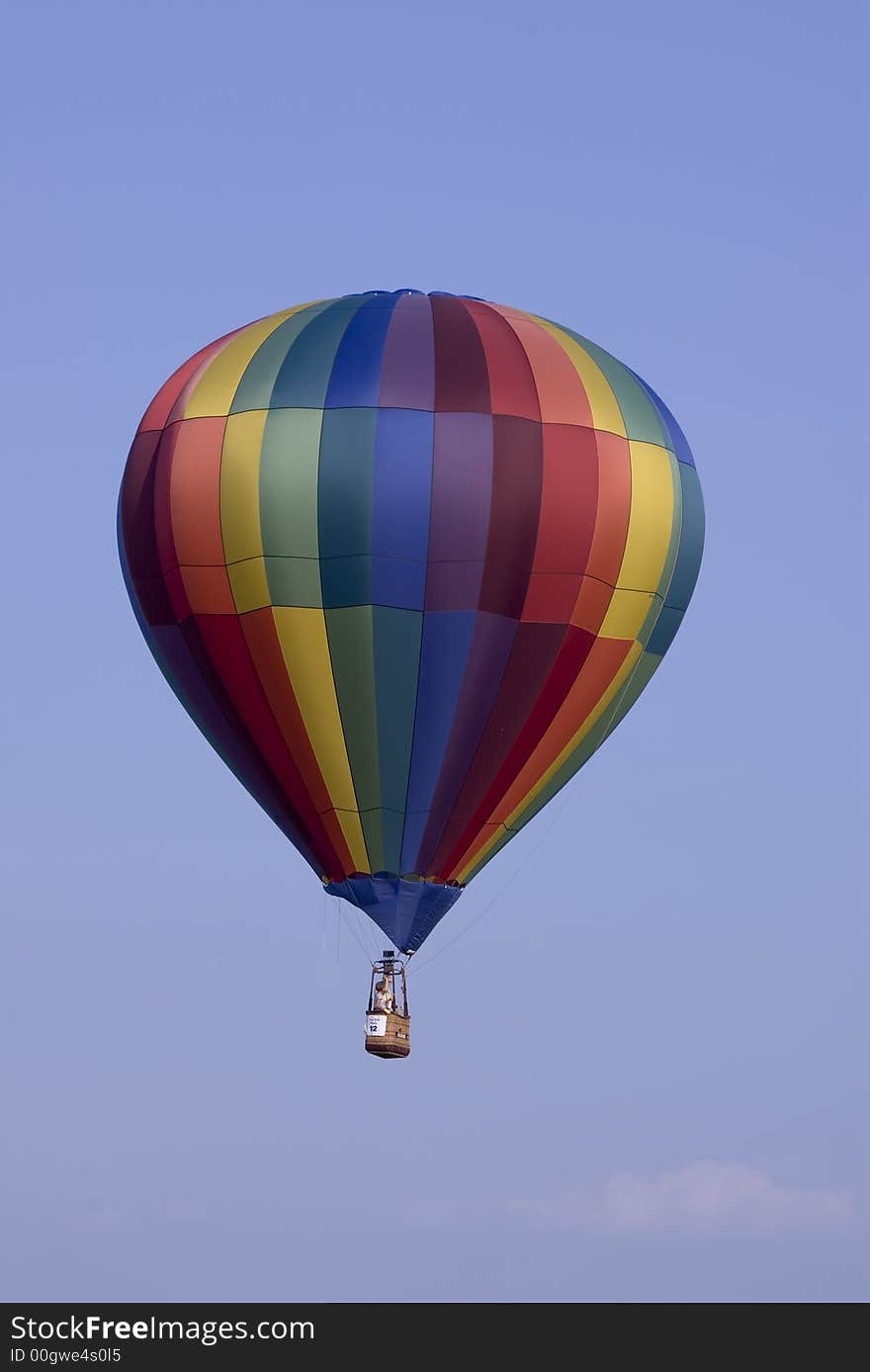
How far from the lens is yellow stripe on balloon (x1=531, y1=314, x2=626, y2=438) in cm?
4872

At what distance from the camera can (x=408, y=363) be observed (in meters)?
48.2

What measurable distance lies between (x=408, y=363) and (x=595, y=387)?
7.75 feet

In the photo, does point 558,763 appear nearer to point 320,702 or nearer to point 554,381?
point 320,702

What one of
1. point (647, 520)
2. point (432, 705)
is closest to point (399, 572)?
point (432, 705)

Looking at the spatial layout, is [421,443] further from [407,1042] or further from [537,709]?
[407,1042]

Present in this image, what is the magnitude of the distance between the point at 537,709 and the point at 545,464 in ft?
9.41

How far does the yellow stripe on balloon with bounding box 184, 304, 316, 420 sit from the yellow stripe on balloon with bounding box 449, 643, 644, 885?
5604 millimetres

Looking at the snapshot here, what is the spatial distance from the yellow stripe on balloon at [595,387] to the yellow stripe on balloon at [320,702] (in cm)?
412

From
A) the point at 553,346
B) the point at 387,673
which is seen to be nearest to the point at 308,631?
the point at 387,673

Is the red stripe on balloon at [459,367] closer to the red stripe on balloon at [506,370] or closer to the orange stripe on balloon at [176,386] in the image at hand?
the red stripe on balloon at [506,370]

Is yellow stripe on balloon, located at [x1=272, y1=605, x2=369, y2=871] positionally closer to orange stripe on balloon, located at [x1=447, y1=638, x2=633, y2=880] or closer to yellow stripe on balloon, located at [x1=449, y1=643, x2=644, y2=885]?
yellow stripe on balloon, located at [x1=449, y1=643, x2=644, y2=885]

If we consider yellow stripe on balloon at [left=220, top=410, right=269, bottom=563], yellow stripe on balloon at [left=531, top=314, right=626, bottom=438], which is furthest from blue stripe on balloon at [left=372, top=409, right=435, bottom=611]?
yellow stripe on balloon at [left=531, top=314, right=626, bottom=438]

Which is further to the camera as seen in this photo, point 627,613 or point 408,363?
point 627,613

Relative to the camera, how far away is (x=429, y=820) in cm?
4819
